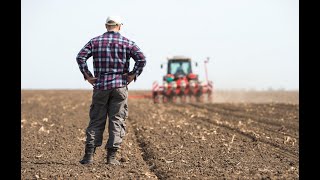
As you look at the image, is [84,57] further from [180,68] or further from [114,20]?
[180,68]

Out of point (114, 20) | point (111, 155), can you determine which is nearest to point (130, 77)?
point (114, 20)

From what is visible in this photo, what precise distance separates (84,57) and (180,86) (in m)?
19.1

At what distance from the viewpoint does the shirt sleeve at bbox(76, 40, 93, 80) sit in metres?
6.60

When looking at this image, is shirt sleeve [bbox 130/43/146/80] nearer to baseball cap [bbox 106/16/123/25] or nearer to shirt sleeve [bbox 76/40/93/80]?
baseball cap [bbox 106/16/123/25]

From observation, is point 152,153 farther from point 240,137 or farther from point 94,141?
point 240,137

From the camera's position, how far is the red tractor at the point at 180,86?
25.7m

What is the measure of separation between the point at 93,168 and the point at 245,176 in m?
1.81

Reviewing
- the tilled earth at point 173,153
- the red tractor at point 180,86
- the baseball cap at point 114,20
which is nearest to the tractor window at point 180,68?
the red tractor at point 180,86

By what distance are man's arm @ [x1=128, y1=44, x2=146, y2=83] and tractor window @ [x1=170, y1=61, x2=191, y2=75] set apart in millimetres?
20421

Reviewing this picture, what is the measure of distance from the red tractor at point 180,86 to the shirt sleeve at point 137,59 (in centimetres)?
1875

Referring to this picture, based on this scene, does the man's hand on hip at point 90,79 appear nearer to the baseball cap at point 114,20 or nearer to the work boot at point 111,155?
the baseball cap at point 114,20

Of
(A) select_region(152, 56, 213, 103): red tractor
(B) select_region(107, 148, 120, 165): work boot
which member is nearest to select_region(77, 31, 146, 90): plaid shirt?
(B) select_region(107, 148, 120, 165): work boot
